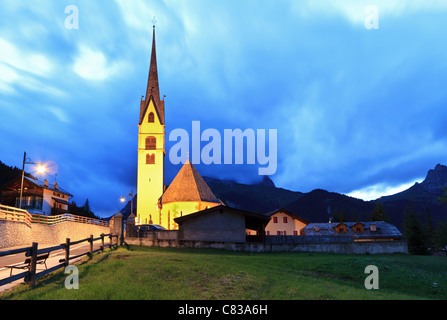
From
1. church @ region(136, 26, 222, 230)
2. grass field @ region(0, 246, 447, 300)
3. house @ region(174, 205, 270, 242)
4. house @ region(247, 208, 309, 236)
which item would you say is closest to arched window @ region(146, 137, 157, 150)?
church @ region(136, 26, 222, 230)

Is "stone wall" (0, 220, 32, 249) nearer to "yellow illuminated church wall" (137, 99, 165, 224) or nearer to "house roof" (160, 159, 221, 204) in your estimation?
"house roof" (160, 159, 221, 204)

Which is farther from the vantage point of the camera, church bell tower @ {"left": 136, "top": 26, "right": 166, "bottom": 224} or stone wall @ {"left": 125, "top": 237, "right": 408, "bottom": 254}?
church bell tower @ {"left": 136, "top": 26, "right": 166, "bottom": 224}

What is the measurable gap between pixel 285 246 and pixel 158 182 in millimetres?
37167

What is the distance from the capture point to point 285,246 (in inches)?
1053

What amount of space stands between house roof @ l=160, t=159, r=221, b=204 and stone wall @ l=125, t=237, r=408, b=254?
25.0 m

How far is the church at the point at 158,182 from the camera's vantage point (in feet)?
169

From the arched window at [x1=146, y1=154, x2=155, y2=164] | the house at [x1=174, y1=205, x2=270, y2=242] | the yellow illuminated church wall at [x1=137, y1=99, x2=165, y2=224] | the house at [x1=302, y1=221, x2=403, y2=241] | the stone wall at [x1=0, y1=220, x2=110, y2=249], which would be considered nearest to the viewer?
the stone wall at [x1=0, y1=220, x2=110, y2=249]

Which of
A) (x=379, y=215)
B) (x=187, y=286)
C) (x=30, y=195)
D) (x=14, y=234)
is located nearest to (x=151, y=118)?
(x=30, y=195)

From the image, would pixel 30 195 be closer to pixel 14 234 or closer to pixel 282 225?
pixel 14 234

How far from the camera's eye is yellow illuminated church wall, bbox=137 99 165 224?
191 ft

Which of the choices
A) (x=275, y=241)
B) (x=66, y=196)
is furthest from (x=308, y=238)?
(x=66, y=196)
